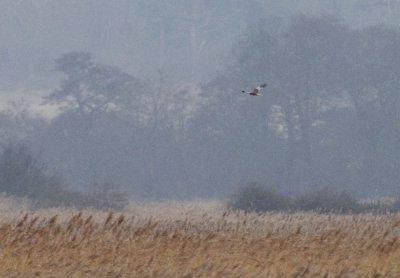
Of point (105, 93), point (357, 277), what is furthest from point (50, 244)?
point (105, 93)

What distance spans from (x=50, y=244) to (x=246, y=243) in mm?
2981

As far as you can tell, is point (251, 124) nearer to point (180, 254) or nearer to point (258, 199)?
point (258, 199)

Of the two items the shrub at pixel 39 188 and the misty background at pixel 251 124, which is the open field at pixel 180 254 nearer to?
the shrub at pixel 39 188

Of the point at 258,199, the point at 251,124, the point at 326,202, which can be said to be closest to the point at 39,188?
the point at 258,199

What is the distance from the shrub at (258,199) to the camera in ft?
110

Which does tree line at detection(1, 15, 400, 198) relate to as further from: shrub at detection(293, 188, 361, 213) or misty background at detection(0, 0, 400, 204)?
shrub at detection(293, 188, 361, 213)

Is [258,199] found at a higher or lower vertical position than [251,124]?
lower

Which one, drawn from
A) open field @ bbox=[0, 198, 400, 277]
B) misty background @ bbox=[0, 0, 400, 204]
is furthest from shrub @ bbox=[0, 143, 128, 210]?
open field @ bbox=[0, 198, 400, 277]

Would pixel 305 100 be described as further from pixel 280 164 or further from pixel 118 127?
pixel 118 127

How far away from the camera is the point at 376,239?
54.7ft

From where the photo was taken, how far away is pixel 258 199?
33.9m

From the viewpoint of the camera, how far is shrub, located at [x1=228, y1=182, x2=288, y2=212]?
33594 mm

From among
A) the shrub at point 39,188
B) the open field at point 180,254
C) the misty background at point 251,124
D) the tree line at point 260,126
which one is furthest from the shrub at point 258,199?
the tree line at point 260,126

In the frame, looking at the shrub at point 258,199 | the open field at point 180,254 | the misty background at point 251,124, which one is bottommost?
the open field at point 180,254
